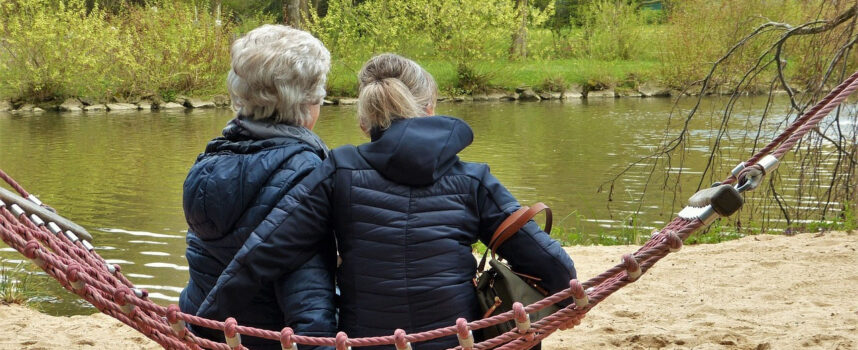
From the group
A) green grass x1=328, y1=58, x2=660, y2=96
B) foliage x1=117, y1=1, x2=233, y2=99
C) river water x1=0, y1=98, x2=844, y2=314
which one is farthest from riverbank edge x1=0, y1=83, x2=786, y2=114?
river water x1=0, y1=98, x2=844, y2=314

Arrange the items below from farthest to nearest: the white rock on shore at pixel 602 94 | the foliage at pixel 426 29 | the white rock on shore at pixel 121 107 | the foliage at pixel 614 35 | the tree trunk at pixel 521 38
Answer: the foliage at pixel 614 35 < the tree trunk at pixel 521 38 < the foliage at pixel 426 29 < the white rock on shore at pixel 602 94 < the white rock on shore at pixel 121 107

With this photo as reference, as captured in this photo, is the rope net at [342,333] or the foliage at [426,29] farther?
the foliage at [426,29]

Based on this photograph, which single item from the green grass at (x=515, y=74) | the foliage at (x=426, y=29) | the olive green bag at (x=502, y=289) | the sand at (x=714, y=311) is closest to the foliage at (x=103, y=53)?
the foliage at (x=426, y=29)

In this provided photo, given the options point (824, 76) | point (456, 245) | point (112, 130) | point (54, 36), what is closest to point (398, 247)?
point (456, 245)

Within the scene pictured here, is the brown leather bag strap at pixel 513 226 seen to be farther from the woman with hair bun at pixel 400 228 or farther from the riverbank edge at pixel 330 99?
the riverbank edge at pixel 330 99

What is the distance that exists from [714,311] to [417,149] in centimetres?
274

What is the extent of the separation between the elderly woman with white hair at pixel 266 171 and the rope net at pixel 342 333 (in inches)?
4.2

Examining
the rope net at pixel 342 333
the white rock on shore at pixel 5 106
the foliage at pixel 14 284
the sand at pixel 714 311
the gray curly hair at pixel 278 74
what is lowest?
the white rock on shore at pixel 5 106

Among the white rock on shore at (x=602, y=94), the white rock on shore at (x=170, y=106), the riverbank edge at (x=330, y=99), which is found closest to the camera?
the riverbank edge at (x=330, y=99)

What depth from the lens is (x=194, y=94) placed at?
2297cm

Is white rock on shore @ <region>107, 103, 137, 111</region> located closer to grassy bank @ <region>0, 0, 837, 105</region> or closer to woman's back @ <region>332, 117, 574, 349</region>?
grassy bank @ <region>0, 0, 837, 105</region>

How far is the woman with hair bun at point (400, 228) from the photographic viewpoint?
7.32 feet

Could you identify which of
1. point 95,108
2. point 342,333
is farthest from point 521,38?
point 342,333

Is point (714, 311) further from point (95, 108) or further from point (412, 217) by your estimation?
point (95, 108)
